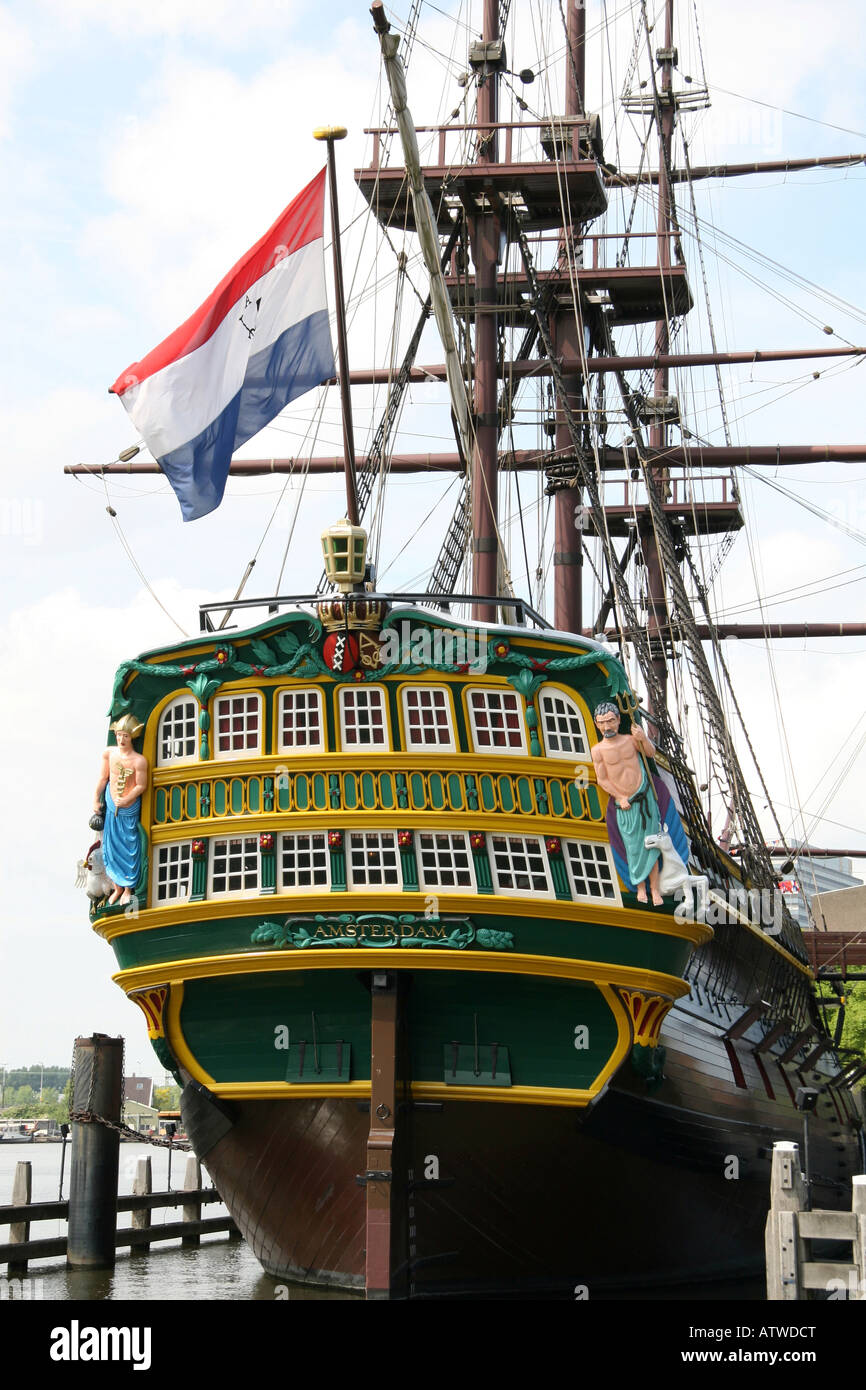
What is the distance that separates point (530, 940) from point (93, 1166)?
22.5ft

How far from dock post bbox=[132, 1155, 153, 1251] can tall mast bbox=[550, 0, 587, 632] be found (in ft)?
40.4

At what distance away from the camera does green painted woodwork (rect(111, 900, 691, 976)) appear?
15000mm

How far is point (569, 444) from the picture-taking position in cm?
3127

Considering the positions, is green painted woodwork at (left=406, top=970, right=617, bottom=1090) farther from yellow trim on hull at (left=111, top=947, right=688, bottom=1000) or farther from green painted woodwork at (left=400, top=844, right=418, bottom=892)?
green painted woodwork at (left=400, top=844, right=418, bottom=892)

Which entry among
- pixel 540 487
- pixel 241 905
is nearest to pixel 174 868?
pixel 241 905

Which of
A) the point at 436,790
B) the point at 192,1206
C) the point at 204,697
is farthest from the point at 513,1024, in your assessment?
the point at 192,1206

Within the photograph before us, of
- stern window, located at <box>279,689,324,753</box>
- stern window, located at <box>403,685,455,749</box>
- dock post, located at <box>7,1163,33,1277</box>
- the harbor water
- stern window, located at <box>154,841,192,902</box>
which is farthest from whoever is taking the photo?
dock post, located at <box>7,1163,33,1277</box>

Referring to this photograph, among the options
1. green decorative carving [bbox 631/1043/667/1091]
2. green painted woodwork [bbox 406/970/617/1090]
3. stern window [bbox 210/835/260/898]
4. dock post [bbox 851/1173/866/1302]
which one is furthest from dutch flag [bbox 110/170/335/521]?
dock post [bbox 851/1173/866/1302]

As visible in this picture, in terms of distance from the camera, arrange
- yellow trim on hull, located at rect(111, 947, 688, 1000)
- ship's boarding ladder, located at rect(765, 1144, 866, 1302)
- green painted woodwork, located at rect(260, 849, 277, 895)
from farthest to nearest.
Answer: green painted woodwork, located at rect(260, 849, 277, 895)
yellow trim on hull, located at rect(111, 947, 688, 1000)
ship's boarding ladder, located at rect(765, 1144, 866, 1302)

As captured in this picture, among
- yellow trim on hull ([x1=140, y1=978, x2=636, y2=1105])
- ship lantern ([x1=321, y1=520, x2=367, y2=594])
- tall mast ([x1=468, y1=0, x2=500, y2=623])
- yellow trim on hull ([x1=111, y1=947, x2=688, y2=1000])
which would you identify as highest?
tall mast ([x1=468, y1=0, x2=500, y2=623])

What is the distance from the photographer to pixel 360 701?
15.4m

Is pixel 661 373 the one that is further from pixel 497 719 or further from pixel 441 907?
pixel 441 907

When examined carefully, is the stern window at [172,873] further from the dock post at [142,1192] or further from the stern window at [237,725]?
the dock post at [142,1192]

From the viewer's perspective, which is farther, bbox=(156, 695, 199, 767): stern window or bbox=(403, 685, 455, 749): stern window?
bbox=(156, 695, 199, 767): stern window
